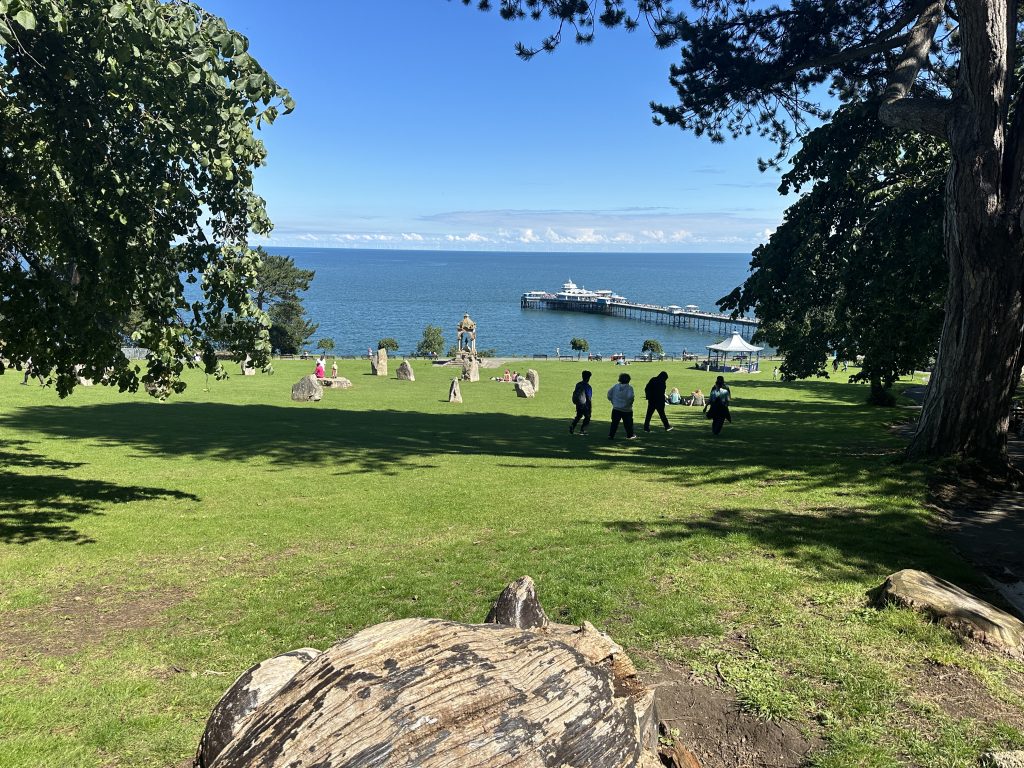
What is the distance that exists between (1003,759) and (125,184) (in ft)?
34.3

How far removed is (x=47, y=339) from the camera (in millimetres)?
8914

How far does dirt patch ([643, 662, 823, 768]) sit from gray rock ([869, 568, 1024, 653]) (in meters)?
2.38

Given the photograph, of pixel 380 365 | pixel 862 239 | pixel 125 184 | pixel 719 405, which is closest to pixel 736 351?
pixel 380 365

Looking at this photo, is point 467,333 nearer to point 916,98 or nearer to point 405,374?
point 405,374

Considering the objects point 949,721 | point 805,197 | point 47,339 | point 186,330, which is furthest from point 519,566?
point 805,197

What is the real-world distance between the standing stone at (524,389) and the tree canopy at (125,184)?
22294mm

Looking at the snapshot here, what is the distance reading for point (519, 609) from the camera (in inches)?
175

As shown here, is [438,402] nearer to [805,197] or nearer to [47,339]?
[805,197]

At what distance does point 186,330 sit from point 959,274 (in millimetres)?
12857

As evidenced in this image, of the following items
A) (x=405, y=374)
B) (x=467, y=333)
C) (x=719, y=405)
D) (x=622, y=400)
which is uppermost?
(x=622, y=400)

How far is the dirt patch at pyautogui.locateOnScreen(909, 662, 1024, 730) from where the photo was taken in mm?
5023

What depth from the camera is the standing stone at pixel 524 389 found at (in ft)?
106

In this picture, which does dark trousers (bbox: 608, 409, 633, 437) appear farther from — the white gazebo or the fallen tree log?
the white gazebo

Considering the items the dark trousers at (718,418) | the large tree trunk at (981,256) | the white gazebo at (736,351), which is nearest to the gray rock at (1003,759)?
the large tree trunk at (981,256)
